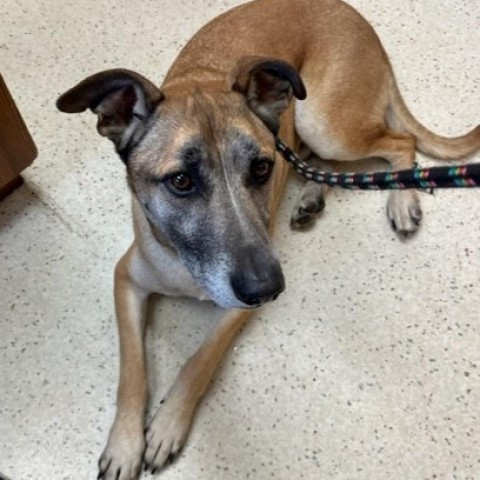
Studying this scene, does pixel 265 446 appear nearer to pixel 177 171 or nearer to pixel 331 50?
pixel 177 171

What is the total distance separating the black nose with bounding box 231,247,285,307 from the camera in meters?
1.72

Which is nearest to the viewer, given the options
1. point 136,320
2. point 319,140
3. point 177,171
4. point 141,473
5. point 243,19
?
point 177,171

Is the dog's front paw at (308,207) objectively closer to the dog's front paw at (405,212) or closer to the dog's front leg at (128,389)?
the dog's front paw at (405,212)

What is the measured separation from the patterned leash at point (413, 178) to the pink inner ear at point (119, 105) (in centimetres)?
64

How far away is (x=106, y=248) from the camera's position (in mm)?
2594

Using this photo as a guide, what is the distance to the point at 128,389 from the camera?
214 centimetres

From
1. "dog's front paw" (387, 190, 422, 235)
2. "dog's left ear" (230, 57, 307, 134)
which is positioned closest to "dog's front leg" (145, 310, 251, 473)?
"dog's left ear" (230, 57, 307, 134)

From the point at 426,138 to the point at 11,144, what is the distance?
5.81ft

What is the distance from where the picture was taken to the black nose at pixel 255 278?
1.72 m

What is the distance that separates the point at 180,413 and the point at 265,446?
0.32m

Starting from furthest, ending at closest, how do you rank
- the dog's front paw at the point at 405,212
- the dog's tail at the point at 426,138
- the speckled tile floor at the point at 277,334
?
the dog's tail at the point at 426,138, the dog's front paw at the point at 405,212, the speckled tile floor at the point at 277,334

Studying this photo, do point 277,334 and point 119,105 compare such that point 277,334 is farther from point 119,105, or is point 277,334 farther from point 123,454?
point 119,105

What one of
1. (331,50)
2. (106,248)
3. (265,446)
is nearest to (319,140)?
(331,50)

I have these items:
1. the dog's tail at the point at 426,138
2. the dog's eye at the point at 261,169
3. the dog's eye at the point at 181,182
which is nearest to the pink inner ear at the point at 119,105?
the dog's eye at the point at 181,182
